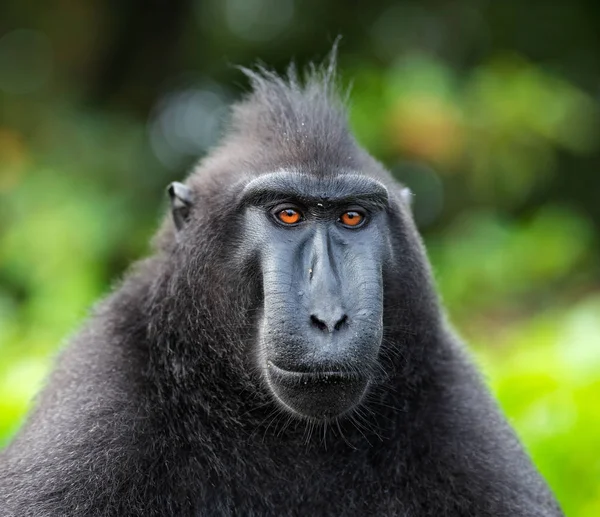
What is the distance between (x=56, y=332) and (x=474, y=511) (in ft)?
16.6

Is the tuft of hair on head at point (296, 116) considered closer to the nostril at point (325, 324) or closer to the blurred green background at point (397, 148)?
the nostril at point (325, 324)

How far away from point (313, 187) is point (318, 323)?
65 centimetres

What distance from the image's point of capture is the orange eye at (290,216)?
4.03 metres

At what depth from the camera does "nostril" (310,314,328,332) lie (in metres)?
3.66

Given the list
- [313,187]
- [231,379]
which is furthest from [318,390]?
[313,187]

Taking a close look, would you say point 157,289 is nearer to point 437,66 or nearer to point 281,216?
point 281,216

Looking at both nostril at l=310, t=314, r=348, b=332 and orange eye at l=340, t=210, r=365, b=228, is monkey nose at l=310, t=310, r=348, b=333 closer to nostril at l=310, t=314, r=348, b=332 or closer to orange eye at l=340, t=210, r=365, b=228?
nostril at l=310, t=314, r=348, b=332

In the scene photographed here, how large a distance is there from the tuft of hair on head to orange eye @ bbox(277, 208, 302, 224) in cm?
29

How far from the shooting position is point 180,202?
4.41 meters

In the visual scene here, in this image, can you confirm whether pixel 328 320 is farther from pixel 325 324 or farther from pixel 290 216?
pixel 290 216

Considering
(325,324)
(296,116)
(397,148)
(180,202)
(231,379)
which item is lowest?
(325,324)

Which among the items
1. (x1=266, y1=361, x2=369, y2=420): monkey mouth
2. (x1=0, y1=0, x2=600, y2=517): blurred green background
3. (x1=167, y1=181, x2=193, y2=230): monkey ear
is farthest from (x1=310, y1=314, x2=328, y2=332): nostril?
(x1=0, y1=0, x2=600, y2=517): blurred green background

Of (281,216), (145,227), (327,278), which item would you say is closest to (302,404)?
(327,278)

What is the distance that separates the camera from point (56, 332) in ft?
27.5
